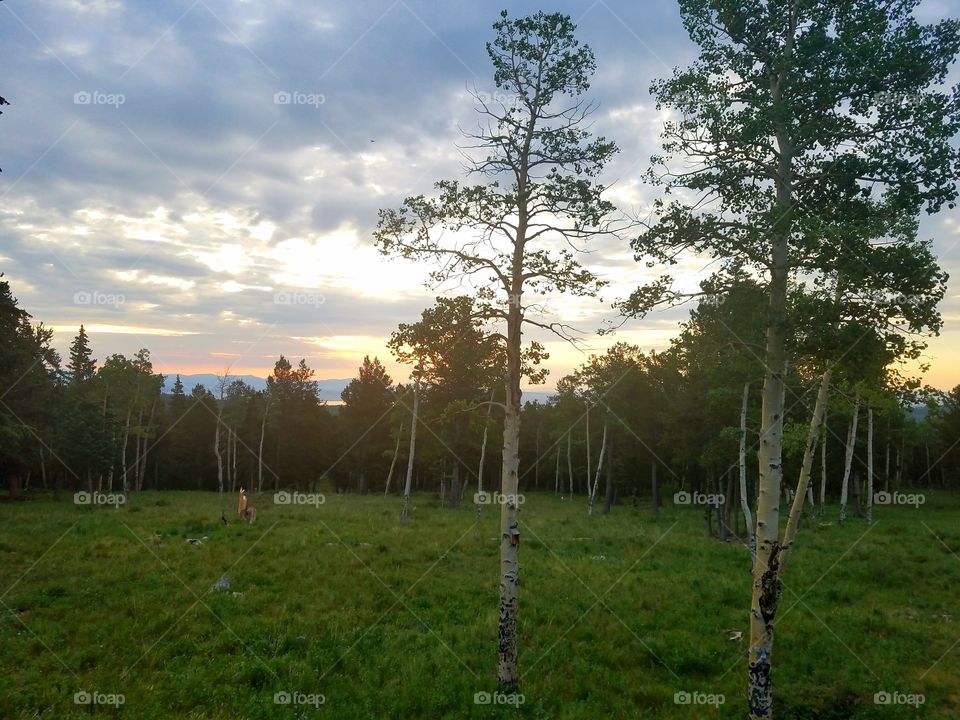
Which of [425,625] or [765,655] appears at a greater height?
[765,655]

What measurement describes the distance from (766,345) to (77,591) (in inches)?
743

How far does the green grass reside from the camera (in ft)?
38.2

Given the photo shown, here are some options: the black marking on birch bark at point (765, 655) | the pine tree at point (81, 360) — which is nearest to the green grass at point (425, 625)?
the black marking on birch bark at point (765, 655)

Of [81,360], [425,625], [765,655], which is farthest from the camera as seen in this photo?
[81,360]

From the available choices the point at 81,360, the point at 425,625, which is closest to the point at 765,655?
the point at 425,625

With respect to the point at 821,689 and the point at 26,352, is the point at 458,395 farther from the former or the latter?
the point at 821,689

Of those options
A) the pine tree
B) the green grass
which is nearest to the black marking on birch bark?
the green grass

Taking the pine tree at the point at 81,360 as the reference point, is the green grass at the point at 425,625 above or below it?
below

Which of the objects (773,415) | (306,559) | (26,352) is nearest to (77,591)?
(306,559)

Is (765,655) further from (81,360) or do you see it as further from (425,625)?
(81,360)

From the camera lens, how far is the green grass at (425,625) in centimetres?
1165

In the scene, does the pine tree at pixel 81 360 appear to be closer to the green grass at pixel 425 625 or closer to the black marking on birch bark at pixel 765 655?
the green grass at pixel 425 625

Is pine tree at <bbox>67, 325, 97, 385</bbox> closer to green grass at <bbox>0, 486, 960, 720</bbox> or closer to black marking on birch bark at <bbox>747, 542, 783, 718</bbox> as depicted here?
green grass at <bbox>0, 486, 960, 720</bbox>

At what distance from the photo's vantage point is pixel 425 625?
15508 millimetres
